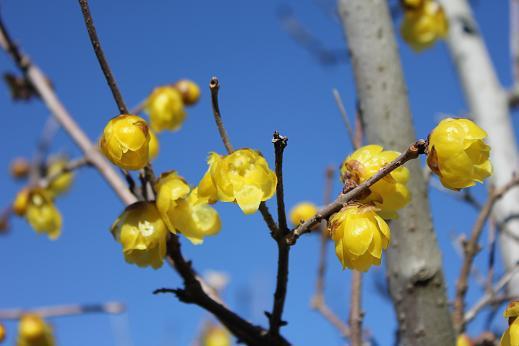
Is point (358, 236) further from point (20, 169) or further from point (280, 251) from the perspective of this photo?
point (20, 169)

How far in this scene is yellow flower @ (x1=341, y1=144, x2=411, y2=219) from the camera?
89 centimetres

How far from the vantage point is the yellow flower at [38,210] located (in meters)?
1.89

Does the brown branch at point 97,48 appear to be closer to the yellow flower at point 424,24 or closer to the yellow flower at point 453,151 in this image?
the yellow flower at point 453,151

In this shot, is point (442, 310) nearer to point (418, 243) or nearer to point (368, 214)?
point (418, 243)

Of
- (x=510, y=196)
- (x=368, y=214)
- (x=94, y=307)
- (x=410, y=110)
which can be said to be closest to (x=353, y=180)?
(x=368, y=214)

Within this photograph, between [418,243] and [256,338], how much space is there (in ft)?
1.73

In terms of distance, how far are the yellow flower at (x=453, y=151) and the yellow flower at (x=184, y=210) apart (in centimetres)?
33

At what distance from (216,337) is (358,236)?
3.19 m

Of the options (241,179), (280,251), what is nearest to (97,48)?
(241,179)

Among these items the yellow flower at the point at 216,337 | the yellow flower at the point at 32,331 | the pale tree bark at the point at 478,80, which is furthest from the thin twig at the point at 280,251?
the pale tree bark at the point at 478,80

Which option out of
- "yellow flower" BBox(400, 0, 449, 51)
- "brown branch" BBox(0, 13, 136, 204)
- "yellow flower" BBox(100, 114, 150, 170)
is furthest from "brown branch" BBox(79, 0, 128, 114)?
"yellow flower" BBox(400, 0, 449, 51)

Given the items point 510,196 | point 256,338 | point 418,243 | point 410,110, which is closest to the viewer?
point 256,338

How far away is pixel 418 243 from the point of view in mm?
1332

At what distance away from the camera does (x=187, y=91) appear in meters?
2.14
